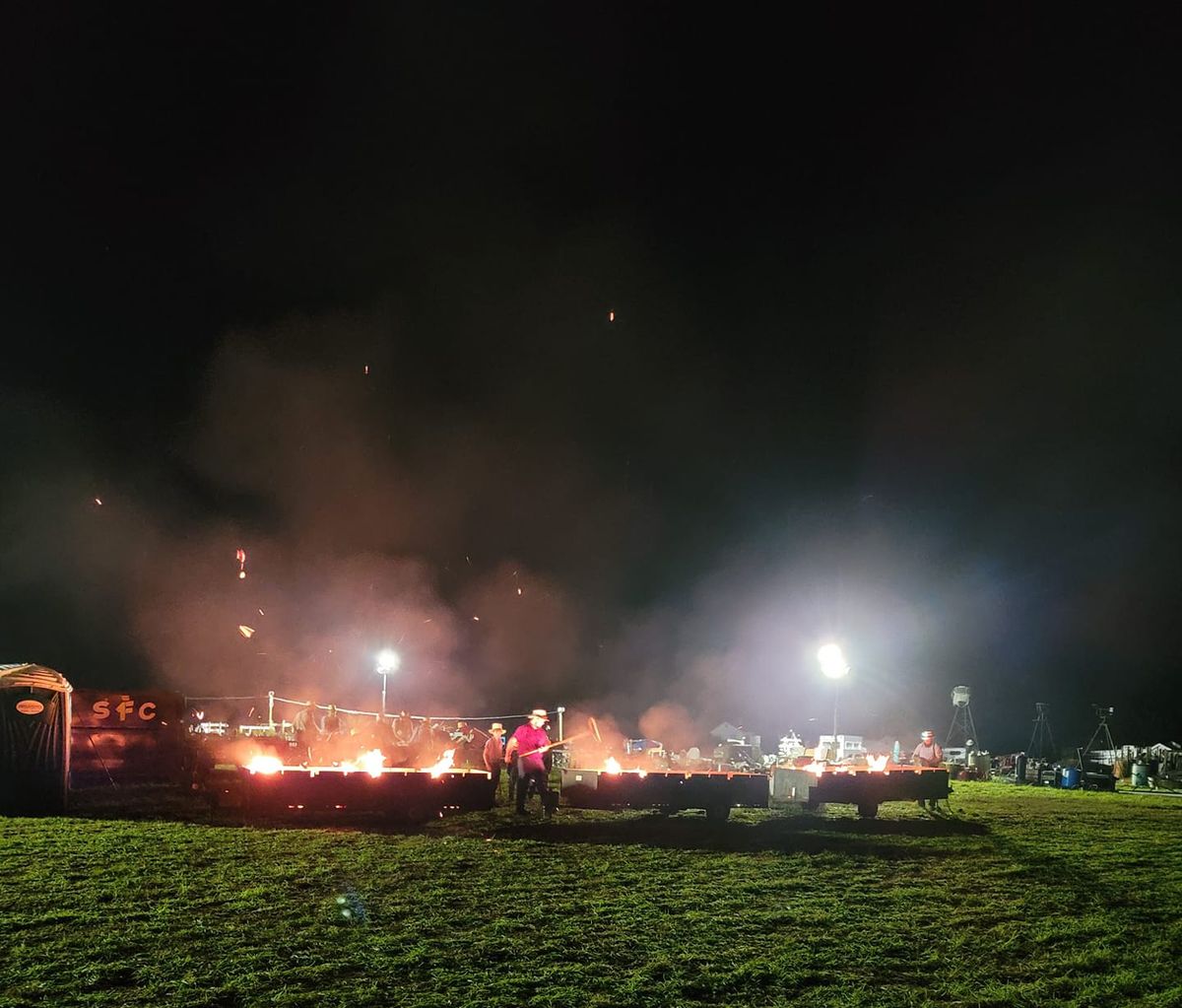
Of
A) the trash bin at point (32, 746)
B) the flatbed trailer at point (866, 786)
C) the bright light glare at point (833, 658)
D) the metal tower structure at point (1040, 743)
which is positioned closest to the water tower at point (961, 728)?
the metal tower structure at point (1040, 743)

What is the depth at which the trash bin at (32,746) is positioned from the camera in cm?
1427

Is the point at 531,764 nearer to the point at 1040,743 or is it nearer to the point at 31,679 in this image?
the point at 31,679

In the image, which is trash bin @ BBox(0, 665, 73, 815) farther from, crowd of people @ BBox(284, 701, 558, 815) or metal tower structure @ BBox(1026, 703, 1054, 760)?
metal tower structure @ BBox(1026, 703, 1054, 760)

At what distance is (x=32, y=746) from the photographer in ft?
47.5

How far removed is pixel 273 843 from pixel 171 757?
1073cm

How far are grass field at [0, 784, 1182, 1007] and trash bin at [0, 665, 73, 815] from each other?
7.72 feet

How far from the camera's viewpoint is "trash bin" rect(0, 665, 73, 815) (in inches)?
562

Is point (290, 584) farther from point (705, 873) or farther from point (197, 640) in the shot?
point (705, 873)

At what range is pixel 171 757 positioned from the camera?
19906 millimetres

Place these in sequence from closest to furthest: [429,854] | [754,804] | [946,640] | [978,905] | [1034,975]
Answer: [1034,975], [978,905], [429,854], [754,804], [946,640]

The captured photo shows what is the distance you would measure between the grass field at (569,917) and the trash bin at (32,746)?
7.72ft

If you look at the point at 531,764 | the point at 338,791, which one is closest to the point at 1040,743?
the point at 531,764

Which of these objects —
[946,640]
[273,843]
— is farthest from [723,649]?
[273,843]

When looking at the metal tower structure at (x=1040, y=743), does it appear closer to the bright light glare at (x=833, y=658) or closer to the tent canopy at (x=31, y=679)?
the bright light glare at (x=833, y=658)
